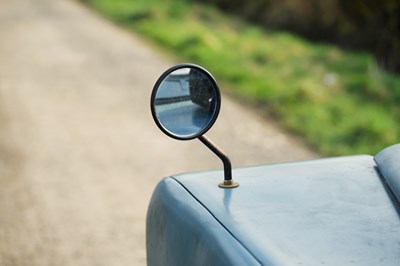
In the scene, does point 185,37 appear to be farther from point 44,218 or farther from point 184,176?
point 184,176

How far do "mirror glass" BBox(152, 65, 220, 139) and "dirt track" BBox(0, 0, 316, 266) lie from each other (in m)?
2.34

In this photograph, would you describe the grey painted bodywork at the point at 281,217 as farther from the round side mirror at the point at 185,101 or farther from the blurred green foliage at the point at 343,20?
the blurred green foliage at the point at 343,20

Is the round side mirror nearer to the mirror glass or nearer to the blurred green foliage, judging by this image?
the mirror glass

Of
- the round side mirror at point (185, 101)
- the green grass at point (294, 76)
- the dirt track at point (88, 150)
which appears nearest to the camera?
the round side mirror at point (185, 101)

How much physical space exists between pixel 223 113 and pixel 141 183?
239cm

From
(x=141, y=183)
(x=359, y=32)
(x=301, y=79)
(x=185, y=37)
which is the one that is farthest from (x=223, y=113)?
(x=359, y=32)

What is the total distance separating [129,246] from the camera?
4957 millimetres

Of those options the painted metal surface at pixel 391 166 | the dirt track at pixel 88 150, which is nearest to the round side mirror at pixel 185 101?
the painted metal surface at pixel 391 166

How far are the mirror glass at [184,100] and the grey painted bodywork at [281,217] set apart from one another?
0.58 feet

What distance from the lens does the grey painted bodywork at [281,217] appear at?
2.00m

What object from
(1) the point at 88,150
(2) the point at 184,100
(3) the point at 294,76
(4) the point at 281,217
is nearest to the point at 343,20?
(3) the point at 294,76

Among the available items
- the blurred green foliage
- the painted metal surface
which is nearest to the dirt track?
the painted metal surface

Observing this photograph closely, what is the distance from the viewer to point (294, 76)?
390 inches

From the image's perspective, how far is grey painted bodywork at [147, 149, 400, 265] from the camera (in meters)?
2.00
